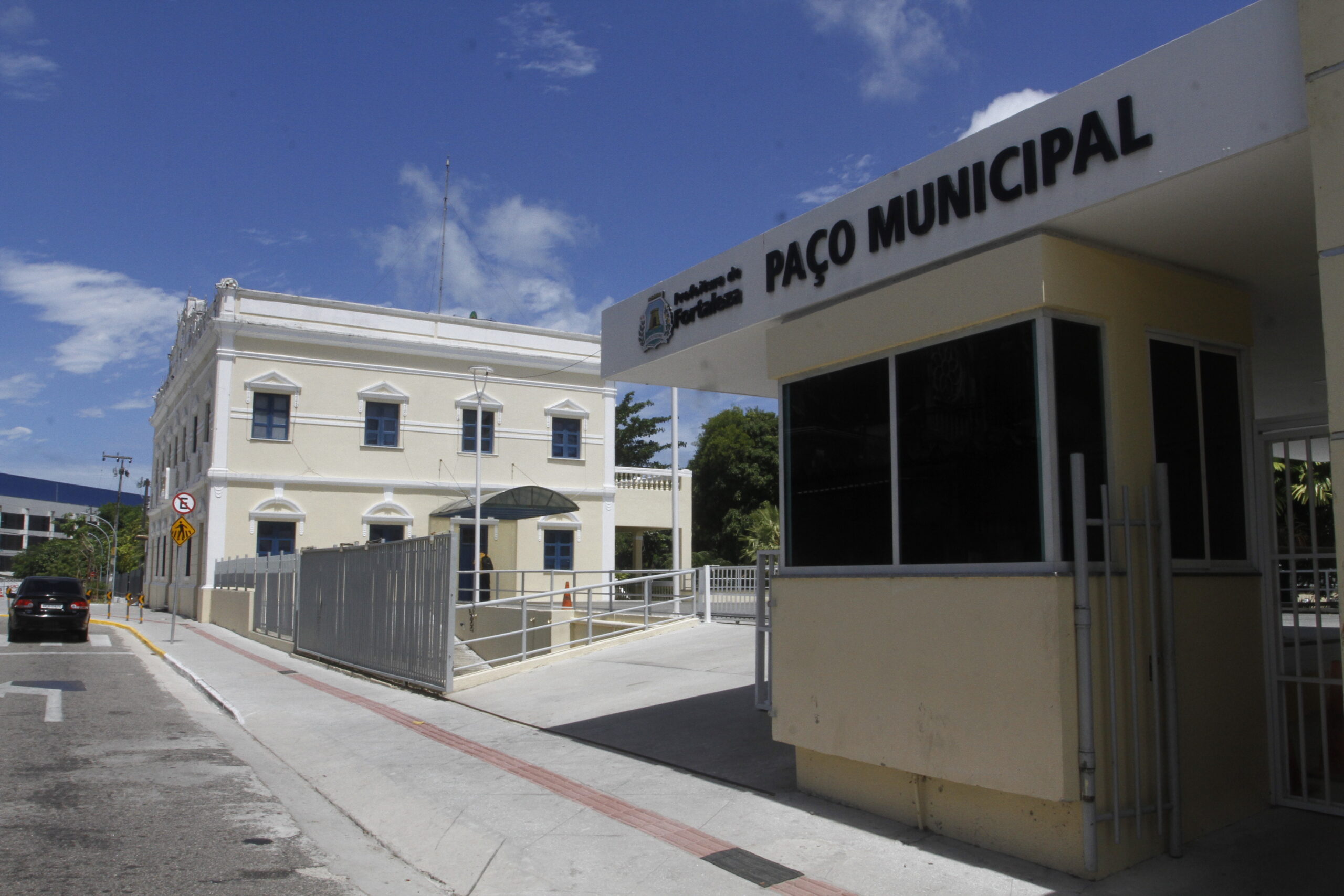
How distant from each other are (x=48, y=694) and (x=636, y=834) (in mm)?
10654

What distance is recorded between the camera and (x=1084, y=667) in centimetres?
553

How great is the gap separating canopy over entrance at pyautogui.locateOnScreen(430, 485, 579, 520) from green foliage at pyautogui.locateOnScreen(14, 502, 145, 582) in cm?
4793

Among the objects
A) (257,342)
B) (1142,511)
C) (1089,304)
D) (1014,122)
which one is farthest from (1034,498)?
(257,342)

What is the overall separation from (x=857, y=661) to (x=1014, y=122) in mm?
3579

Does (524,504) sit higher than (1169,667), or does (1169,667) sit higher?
(524,504)

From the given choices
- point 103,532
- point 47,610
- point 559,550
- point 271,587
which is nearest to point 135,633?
point 47,610

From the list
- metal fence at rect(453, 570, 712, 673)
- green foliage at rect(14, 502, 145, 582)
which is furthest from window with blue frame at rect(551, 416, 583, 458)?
green foliage at rect(14, 502, 145, 582)

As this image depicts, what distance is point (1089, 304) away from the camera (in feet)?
19.8

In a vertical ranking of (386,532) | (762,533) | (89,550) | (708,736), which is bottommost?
(708,736)

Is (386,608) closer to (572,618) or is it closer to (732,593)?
(572,618)

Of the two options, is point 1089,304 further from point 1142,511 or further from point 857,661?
point 857,661

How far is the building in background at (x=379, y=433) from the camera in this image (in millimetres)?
30297

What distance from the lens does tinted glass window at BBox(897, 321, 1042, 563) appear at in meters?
5.94

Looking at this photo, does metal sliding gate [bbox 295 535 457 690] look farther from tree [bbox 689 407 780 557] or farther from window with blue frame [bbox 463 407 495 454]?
tree [bbox 689 407 780 557]
